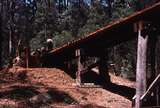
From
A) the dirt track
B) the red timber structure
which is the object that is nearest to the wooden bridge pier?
the red timber structure

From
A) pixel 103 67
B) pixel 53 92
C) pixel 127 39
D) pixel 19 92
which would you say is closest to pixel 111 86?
pixel 103 67

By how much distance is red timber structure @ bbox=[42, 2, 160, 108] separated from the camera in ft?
52.7

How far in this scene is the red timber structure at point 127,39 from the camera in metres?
16.1

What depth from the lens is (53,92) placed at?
1900 centimetres

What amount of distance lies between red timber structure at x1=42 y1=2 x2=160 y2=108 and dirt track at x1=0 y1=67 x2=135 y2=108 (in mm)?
1473

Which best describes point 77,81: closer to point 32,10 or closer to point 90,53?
point 90,53

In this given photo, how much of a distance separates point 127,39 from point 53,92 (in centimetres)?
508

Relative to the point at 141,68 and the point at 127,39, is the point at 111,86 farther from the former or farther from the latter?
the point at 141,68

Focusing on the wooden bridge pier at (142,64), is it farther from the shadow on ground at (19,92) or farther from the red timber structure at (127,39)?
the shadow on ground at (19,92)

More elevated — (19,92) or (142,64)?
(142,64)

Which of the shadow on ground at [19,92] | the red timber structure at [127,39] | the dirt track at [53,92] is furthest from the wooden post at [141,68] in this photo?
the shadow on ground at [19,92]

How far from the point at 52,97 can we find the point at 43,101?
2.46ft

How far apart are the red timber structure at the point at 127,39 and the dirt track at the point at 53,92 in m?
1.47

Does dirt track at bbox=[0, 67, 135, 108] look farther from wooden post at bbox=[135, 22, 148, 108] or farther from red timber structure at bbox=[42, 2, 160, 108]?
wooden post at bbox=[135, 22, 148, 108]
